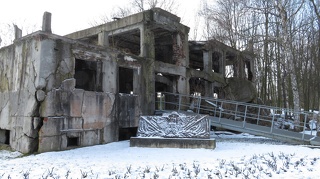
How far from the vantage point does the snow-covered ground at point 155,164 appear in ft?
19.0

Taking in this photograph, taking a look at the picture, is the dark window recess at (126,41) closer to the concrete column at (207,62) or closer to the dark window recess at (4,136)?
the concrete column at (207,62)

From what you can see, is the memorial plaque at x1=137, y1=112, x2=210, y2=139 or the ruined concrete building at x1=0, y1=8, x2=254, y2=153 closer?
the ruined concrete building at x1=0, y1=8, x2=254, y2=153

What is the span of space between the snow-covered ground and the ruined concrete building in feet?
2.68

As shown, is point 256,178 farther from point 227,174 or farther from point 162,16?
point 162,16

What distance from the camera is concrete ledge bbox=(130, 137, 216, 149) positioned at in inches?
376

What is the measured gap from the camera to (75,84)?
11.7 metres

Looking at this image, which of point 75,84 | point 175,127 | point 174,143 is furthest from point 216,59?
point 174,143

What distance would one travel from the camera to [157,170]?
19.7ft

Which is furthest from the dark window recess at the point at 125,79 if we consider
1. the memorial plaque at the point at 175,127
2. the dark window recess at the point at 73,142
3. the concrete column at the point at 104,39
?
the dark window recess at the point at 73,142

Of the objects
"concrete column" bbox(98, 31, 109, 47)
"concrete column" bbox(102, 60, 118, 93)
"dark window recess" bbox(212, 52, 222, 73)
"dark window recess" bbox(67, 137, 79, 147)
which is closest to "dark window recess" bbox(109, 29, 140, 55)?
"concrete column" bbox(98, 31, 109, 47)

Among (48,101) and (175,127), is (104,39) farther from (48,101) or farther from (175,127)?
(175,127)

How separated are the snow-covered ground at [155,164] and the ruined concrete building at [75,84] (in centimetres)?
82

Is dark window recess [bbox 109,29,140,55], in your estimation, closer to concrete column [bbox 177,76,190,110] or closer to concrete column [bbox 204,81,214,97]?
concrete column [bbox 177,76,190,110]

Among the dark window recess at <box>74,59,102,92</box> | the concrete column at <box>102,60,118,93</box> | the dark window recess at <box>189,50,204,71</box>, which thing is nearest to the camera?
the concrete column at <box>102,60,118,93</box>
